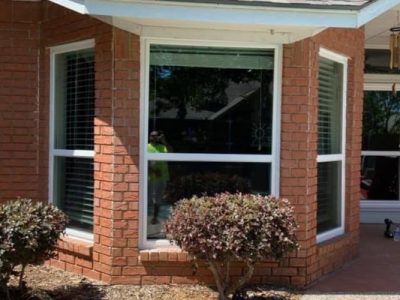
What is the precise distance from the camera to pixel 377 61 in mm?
10578

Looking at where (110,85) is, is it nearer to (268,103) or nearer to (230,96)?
(230,96)

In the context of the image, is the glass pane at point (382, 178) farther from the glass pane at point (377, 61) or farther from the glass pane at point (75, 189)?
the glass pane at point (75, 189)

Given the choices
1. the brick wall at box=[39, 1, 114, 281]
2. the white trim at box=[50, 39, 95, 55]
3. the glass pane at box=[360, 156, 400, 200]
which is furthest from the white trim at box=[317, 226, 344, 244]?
the glass pane at box=[360, 156, 400, 200]

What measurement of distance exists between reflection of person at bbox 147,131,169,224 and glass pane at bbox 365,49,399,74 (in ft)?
17.7

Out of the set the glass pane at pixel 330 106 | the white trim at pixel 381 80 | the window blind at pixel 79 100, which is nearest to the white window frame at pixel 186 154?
the window blind at pixel 79 100

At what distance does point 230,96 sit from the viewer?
21.0 ft

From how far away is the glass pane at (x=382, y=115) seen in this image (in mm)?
10711

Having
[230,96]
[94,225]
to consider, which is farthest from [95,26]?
[94,225]

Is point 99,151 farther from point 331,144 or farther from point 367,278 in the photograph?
point 367,278

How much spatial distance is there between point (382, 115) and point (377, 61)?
905 mm

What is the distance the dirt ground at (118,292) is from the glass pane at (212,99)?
4.45 feet

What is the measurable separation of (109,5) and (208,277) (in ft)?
9.05

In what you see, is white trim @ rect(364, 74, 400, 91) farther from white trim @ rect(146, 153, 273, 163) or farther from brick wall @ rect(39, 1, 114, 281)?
brick wall @ rect(39, 1, 114, 281)

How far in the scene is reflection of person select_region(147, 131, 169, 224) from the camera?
6316 millimetres
